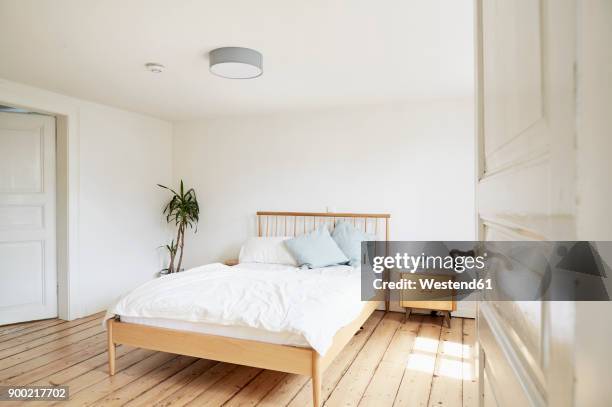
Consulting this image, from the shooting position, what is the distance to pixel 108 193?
4.54m

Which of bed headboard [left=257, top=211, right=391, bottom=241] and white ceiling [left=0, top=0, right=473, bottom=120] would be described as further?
bed headboard [left=257, top=211, right=391, bottom=241]

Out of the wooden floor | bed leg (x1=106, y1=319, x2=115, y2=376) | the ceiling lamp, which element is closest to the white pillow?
the wooden floor

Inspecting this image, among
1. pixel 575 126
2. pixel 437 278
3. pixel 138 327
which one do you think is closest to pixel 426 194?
pixel 437 278

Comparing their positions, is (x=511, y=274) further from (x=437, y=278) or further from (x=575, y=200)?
(x=437, y=278)

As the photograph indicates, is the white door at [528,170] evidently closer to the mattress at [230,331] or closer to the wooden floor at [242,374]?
the mattress at [230,331]

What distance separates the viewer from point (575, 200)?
0.37m

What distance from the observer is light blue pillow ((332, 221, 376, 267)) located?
4023 mm

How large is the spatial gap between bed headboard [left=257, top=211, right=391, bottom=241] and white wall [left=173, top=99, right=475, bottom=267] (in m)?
0.10

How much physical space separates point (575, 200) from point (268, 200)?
4.64 m

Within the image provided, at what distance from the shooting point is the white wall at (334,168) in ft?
13.4

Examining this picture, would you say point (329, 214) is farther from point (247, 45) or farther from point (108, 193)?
point (108, 193)

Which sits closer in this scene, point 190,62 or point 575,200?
point 575,200

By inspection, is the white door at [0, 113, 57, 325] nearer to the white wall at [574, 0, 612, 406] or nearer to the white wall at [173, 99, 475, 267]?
the white wall at [173, 99, 475, 267]

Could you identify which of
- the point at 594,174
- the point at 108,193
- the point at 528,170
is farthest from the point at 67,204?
the point at 594,174
